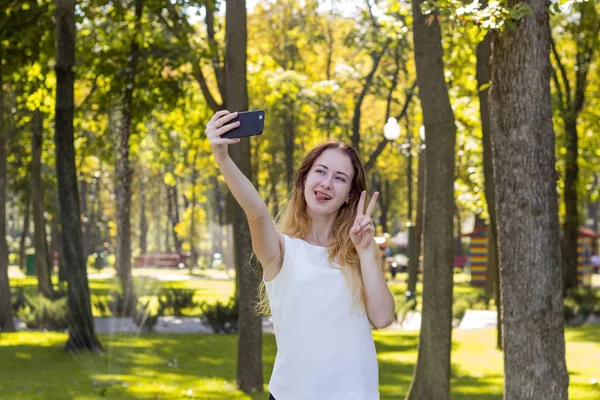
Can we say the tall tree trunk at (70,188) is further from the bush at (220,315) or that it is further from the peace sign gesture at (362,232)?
the peace sign gesture at (362,232)

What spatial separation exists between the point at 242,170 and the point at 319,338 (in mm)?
7776

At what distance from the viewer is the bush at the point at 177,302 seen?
2398 centimetres

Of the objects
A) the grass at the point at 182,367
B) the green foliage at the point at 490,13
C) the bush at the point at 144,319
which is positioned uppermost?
the green foliage at the point at 490,13

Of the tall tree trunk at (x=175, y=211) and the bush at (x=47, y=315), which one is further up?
the tall tree trunk at (x=175, y=211)

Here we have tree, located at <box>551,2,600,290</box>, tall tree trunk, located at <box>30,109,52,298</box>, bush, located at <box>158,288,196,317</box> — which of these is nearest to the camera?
bush, located at <box>158,288,196,317</box>

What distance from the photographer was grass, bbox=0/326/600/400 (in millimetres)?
11992

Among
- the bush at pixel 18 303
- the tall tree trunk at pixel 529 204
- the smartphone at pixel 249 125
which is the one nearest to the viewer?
the smartphone at pixel 249 125

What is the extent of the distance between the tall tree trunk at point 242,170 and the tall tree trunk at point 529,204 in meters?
4.20

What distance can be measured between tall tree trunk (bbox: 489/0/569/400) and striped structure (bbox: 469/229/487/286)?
34.4 metres

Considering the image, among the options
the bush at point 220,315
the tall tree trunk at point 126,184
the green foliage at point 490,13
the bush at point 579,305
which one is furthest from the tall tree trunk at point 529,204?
the bush at point 579,305

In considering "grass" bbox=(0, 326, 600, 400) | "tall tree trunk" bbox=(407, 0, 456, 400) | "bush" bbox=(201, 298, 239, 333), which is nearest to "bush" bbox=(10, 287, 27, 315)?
"grass" bbox=(0, 326, 600, 400)

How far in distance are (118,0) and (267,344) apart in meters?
6.14

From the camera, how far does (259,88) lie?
23562 mm

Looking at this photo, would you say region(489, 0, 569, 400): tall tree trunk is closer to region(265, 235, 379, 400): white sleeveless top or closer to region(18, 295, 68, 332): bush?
region(265, 235, 379, 400): white sleeveless top
